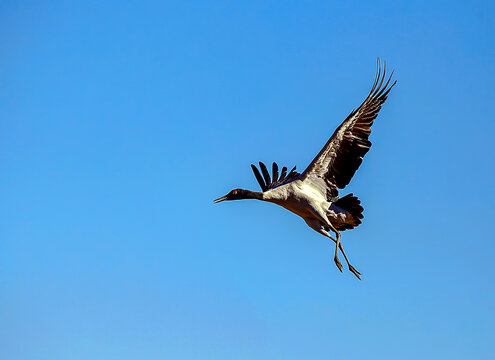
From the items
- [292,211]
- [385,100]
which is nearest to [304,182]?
[292,211]

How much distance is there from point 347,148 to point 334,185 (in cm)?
92

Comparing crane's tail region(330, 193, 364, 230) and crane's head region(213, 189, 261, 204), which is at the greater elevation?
crane's head region(213, 189, 261, 204)

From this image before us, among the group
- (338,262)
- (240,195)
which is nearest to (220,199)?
(240,195)

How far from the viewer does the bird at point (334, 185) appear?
2638 centimetres

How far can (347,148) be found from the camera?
2644 cm

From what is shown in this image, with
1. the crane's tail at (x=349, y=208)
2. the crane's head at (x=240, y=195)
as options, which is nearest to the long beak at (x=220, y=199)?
the crane's head at (x=240, y=195)

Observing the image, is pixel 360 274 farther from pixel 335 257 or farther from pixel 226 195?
pixel 226 195

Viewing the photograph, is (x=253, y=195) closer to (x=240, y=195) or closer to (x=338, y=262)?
(x=240, y=195)

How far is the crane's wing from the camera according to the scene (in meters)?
26.3

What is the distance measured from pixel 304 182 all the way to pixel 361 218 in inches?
59.3

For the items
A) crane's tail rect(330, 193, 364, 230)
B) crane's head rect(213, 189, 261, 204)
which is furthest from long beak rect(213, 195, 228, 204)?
crane's tail rect(330, 193, 364, 230)

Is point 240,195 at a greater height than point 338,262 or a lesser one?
greater

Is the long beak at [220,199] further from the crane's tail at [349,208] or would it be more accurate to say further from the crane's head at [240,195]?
the crane's tail at [349,208]

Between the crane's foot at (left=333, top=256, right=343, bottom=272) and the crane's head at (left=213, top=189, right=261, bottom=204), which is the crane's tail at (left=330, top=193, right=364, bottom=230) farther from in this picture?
the crane's head at (left=213, top=189, right=261, bottom=204)
